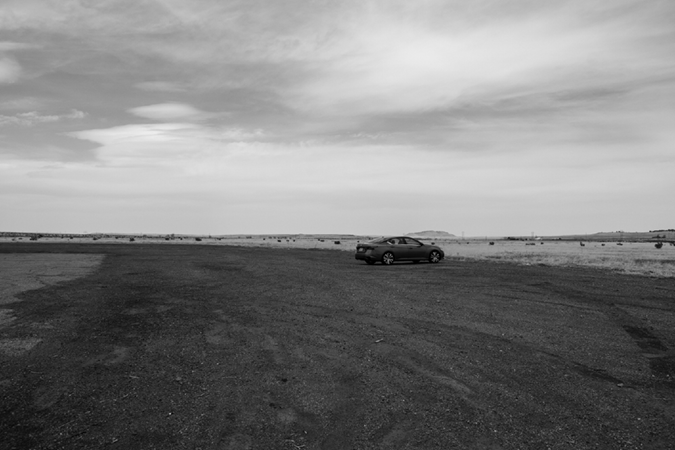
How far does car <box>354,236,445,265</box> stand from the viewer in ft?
87.5

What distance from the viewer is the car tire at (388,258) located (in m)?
26.8

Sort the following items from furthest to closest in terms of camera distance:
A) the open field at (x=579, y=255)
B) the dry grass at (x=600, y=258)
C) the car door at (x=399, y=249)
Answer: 1. the car door at (x=399, y=249)
2. the open field at (x=579, y=255)
3. the dry grass at (x=600, y=258)

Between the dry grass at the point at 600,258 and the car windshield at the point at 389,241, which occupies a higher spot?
the car windshield at the point at 389,241

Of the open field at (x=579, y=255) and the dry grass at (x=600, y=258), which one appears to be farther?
the open field at (x=579, y=255)

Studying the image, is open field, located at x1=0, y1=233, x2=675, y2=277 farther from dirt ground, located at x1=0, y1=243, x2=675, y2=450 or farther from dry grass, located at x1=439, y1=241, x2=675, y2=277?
dirt ground, located at x1=0, y1=243, x2=675, y2=450

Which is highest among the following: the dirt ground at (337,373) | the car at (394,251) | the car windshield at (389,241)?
→ the car windshield at (389,241)

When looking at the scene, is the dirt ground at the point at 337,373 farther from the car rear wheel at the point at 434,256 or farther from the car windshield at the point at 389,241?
the car rear wheel at the point at 434,256

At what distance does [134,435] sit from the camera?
447 centimetres

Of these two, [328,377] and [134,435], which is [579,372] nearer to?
[328,377]

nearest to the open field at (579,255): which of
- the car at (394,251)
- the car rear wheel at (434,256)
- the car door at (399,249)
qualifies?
the car rear wheel at (434,256)

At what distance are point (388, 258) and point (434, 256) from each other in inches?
122

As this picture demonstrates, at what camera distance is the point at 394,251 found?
2723 cm

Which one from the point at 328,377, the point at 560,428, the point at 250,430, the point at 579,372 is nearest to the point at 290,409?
the point at 250,430

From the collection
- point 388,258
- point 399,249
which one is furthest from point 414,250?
point 388,258
